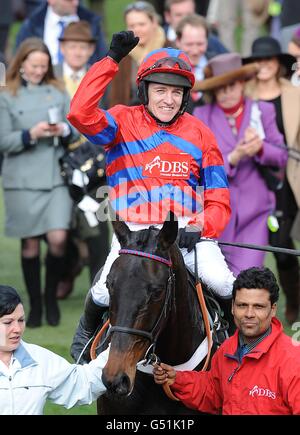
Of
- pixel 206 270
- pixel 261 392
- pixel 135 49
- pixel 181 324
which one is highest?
pixel 135 49

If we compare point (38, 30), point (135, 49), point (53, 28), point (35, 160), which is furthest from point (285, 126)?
point (38, 30)

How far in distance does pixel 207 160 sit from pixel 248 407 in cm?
137

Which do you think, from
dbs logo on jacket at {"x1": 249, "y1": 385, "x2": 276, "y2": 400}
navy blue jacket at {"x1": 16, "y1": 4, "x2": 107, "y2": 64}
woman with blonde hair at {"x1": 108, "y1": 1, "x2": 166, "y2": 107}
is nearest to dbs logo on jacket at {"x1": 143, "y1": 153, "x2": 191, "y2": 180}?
dbs logo on jacket at {"x1": 249, "y1": 385, "x2": 276, "y2": 400}

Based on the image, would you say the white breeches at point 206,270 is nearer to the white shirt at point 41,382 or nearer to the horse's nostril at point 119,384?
the white shirt at point 41,382

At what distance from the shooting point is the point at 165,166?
5879 mm

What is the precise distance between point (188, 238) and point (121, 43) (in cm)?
103

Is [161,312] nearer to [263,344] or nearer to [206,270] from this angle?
[263,344]

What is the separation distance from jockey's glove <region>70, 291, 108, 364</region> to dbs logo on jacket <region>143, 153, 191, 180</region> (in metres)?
0.69

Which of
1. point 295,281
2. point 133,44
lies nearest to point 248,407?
point 133,44

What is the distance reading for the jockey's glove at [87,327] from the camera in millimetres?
5949

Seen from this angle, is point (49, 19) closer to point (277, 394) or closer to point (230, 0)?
point (230, 0)

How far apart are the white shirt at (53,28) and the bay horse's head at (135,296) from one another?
610 cm

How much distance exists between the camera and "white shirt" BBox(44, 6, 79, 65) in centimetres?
1102

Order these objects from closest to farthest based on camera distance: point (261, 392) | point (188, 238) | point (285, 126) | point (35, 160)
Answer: point (261, 392)
point (188, 238)
point (285, 126)
point (35, 160)
